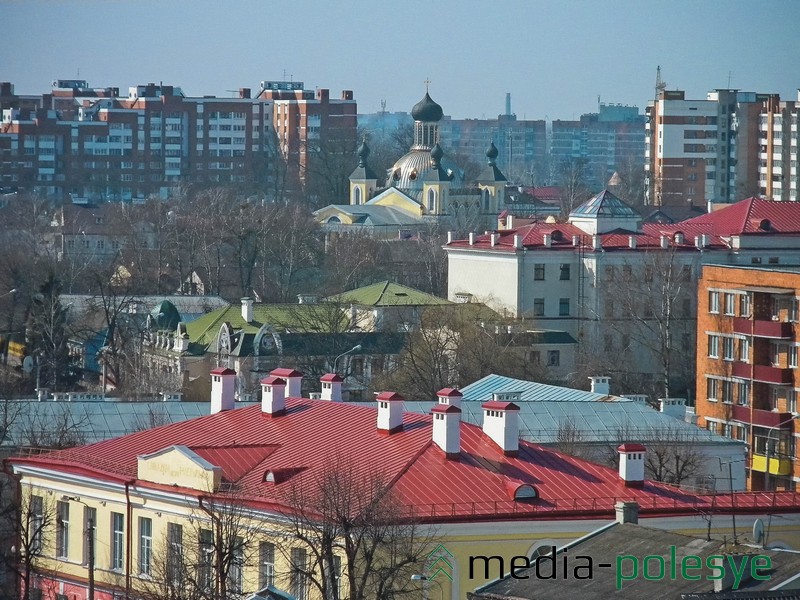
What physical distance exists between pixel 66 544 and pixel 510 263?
48.9m

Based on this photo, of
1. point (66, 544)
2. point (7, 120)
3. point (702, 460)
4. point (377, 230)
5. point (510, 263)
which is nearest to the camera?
point (66, 544)

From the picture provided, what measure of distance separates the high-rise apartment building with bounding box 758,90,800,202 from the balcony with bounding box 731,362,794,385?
3487 inches

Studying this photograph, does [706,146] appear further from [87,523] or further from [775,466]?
[87,523]

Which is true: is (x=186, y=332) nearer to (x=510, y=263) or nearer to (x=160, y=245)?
(x=510, y=263)

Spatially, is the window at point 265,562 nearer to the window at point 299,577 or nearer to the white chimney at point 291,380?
the window at point 299,577

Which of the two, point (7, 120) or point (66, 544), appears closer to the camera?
point (66, 544)

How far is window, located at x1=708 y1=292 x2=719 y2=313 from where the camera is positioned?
61.0 meters

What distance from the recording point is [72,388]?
230 feet

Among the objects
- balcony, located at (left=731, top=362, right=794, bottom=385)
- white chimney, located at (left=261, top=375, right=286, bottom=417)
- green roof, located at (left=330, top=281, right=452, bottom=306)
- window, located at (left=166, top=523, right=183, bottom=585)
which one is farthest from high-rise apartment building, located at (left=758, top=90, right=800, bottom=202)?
window, located at (left=166, top=523, right=183, bottom=585)

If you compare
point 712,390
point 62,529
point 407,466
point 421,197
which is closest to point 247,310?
point 712,390

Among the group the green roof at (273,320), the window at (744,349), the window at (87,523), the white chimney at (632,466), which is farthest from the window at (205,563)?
the green roof at (273,320)

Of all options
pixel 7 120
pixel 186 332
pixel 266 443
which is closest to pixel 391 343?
pixel 186 332

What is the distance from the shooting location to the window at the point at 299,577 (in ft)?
93.2

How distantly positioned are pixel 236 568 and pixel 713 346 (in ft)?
106
